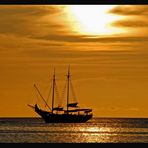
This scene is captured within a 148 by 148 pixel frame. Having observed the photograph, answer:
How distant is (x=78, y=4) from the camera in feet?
19.2

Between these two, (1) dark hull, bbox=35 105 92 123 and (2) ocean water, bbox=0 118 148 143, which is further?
(1) dark hull, bbox=35 105 92 123

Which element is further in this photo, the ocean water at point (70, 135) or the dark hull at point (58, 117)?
the dark hull at point (58, 117)

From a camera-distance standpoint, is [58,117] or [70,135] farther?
[58,117]
